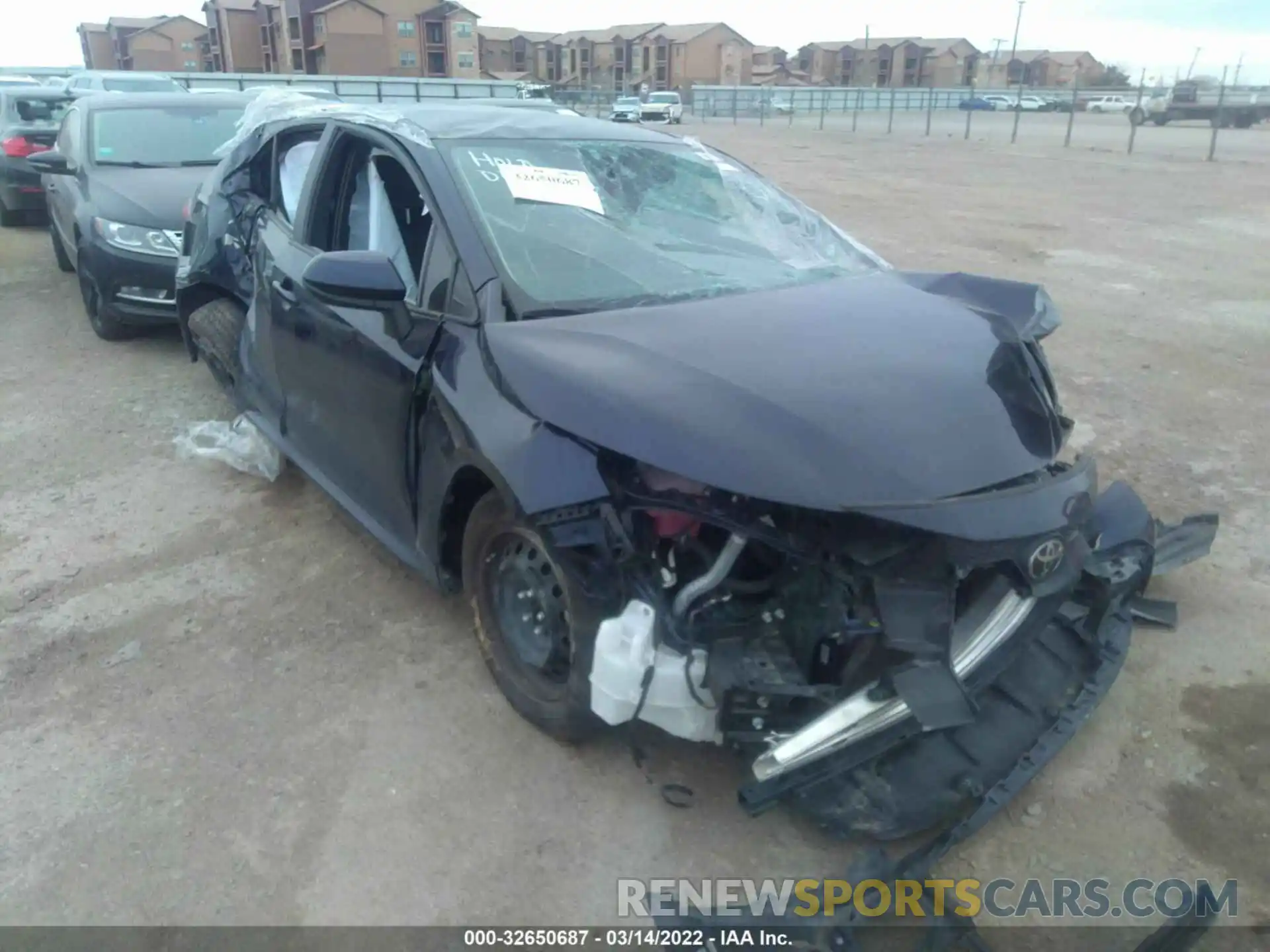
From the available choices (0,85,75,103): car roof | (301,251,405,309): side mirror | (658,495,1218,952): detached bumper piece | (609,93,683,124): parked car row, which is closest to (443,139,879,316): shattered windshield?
(301,251,405,309): side mirror

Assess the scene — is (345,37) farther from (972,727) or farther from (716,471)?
(972,727)

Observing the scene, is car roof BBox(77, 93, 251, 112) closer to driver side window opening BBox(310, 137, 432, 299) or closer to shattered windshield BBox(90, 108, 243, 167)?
shattered windshield BBox(90, 108, 243, 167)

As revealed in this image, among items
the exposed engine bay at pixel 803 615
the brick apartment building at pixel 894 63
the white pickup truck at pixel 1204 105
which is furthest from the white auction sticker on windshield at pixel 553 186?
the brick apartment building at pixel 894 63

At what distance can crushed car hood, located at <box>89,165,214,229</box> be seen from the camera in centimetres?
682

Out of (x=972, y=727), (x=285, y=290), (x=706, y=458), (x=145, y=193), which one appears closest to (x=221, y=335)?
(x=285, y=290)

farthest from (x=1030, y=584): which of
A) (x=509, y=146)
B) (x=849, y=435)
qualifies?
(x=509, y=146)

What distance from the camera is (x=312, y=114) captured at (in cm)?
440

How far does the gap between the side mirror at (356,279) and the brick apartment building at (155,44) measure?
65.1 meters

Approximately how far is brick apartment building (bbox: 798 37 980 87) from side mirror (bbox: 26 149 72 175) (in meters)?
85.0

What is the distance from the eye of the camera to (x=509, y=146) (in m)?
3.57

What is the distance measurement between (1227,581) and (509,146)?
330 cm

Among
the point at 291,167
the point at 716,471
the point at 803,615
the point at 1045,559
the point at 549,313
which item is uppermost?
Result: the point at 291,167

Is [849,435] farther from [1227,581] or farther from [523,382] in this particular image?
[1227,581]

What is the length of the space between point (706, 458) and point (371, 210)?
81.1 inches
